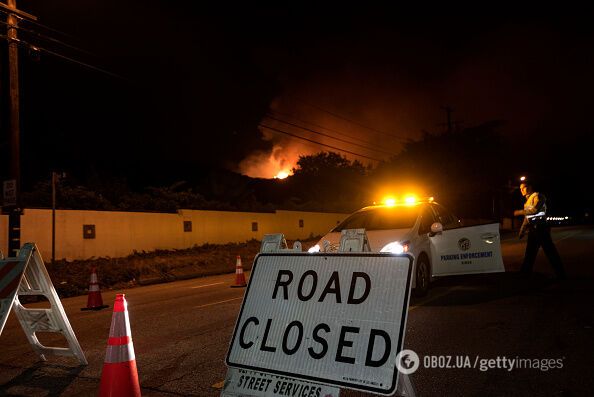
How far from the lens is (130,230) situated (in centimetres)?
1986

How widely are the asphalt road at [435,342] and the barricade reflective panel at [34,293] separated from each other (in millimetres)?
204

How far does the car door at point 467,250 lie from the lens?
337 inches

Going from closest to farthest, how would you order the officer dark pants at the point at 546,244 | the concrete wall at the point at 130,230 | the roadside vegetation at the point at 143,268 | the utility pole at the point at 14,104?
the officer dark pants at the point at 546,244 < the utility pole at the point at 14,104 < the roadside vegetation at the point at 143,268 < the concrete wall at the point at 130,230

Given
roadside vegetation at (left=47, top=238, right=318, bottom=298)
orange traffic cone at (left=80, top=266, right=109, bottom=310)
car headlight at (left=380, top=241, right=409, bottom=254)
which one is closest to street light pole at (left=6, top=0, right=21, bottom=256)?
roadside vegetation at (left=47, top=238, right=318, bottom=298)

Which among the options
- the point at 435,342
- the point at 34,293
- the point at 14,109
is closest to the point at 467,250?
the point at 435,342

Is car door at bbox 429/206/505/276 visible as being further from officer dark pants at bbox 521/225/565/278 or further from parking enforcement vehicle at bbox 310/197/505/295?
officer dark pants at bbox 521/225/565/278

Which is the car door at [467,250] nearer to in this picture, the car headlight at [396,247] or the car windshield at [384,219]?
the car windshield at [384,219]

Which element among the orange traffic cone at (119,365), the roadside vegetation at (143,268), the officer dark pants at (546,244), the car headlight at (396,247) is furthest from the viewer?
the roadside vegetation at (143,268)

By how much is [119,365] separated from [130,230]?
55.1 ft

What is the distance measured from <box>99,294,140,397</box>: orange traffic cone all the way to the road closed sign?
3.57ft

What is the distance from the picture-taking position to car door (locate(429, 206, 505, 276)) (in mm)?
8562

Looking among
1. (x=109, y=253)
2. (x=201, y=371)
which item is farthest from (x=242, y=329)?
(x=109, y=253)

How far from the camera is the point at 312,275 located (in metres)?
3.33

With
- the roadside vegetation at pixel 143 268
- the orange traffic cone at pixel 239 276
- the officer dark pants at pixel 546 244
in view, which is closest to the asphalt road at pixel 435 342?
the officer dark pants at pixel 546 244
